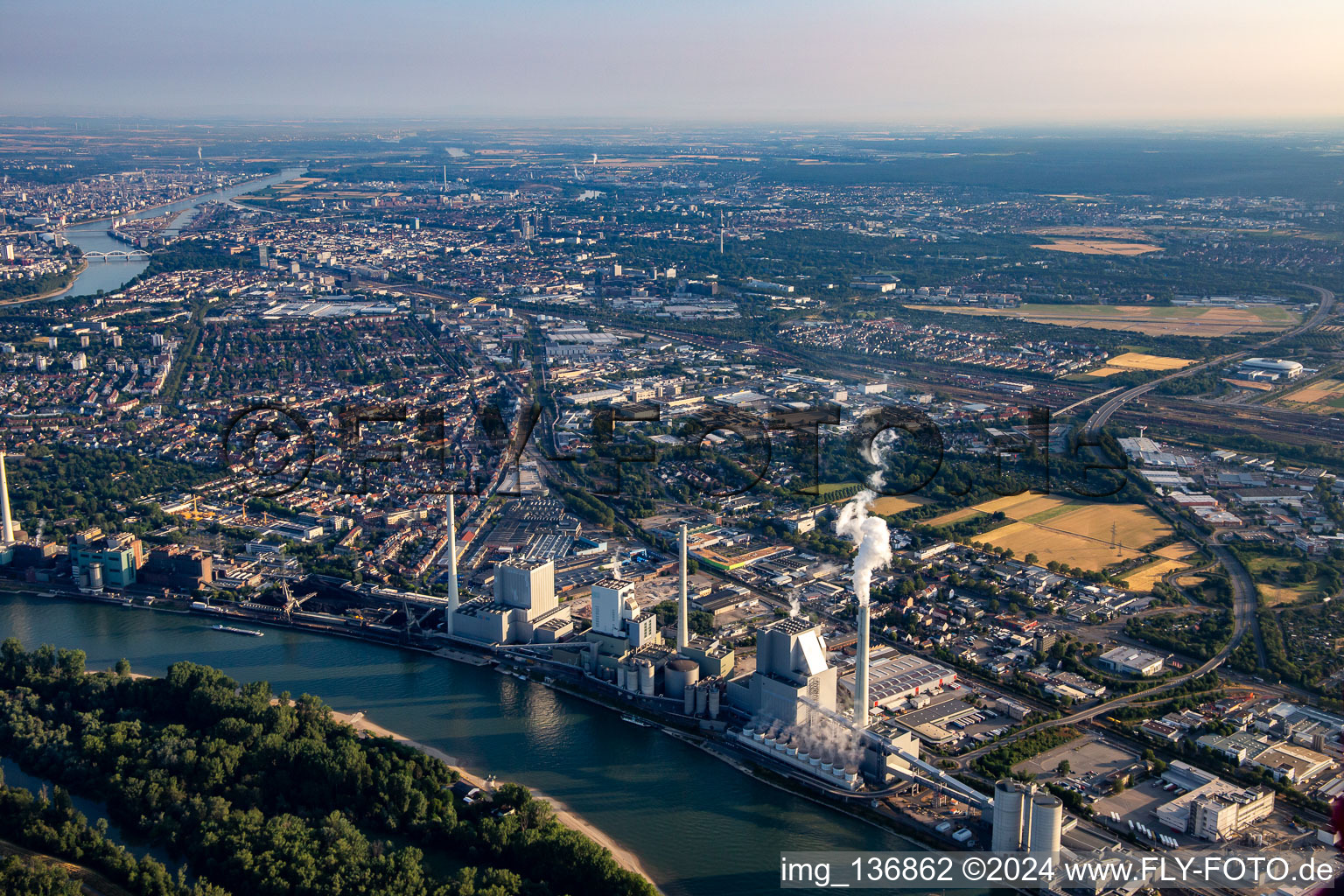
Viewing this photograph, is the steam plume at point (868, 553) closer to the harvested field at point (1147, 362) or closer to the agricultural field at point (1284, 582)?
the agricultural field at point (1284, 582)

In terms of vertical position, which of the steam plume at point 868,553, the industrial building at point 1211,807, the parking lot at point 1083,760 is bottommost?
the parking lot at point 1083,760

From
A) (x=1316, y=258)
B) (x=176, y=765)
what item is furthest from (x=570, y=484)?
(x=1316, y=258)

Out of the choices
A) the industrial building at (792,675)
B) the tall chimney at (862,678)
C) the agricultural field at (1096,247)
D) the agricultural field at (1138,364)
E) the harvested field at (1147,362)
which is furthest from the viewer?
the agricultural field at (1096,247)

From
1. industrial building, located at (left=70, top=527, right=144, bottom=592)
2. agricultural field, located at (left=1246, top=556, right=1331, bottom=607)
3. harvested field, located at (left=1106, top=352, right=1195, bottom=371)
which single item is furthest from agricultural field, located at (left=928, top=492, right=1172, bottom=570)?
industrial building, located at (left=70, top=527, right=144, bottom=592)

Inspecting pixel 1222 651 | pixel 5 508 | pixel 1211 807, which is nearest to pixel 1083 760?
pixel 1211 807

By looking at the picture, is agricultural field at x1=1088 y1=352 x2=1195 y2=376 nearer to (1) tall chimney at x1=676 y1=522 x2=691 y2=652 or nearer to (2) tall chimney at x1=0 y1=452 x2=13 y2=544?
(1) tall chimney at x1=676 y1=522 x2=691 y2=652

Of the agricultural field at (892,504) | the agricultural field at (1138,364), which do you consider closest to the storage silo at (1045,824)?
the agricultural field at (892,504)

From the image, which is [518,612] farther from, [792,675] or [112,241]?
[112,241]

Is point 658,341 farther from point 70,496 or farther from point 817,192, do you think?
point 817,192
